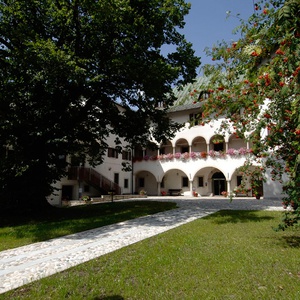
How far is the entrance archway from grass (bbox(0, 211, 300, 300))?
22.0m

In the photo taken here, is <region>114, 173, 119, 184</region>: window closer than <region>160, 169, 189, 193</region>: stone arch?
Yes

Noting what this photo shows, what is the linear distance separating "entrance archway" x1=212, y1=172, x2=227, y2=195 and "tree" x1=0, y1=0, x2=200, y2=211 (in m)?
16.9

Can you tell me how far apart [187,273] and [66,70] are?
9023 millimetres

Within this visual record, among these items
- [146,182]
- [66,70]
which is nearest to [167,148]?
[146,182]

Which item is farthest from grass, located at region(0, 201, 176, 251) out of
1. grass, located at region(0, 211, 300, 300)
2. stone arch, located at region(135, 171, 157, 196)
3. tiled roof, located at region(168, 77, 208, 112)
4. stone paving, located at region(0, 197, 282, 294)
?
stone arch, located at region(135, 171, 157, 196)

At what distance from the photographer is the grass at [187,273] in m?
4.14

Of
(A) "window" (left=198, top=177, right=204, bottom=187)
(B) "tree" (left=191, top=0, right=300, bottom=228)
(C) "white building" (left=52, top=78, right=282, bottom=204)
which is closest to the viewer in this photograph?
(B) "tree" (left=191, top=0, right=300, bottom=228)

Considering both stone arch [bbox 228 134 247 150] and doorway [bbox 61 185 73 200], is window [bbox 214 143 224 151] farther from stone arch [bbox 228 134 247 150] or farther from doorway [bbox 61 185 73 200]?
doorway [bbox 61 185 73 200]

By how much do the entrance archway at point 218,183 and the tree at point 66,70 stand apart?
16890 millimetres

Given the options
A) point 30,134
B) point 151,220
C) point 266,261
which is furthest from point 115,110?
point 266,261

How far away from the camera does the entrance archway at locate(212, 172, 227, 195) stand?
29.6 meters

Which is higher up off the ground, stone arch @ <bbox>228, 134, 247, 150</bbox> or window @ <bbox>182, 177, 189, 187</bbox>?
stone arch @ <bbox>228, 134, 247, 150</bbox>

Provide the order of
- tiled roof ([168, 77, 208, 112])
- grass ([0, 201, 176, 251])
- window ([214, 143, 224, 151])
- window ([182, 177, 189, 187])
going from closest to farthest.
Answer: tiled roof ([168, 77, 208, 112])
grass ([0, 201, 176, 251])
window ([214, 143, 224, 151])
window ([182, 177, 189, 187])

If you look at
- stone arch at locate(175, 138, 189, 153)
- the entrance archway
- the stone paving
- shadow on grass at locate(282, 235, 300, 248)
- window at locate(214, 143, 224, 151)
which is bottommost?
the stone paving
